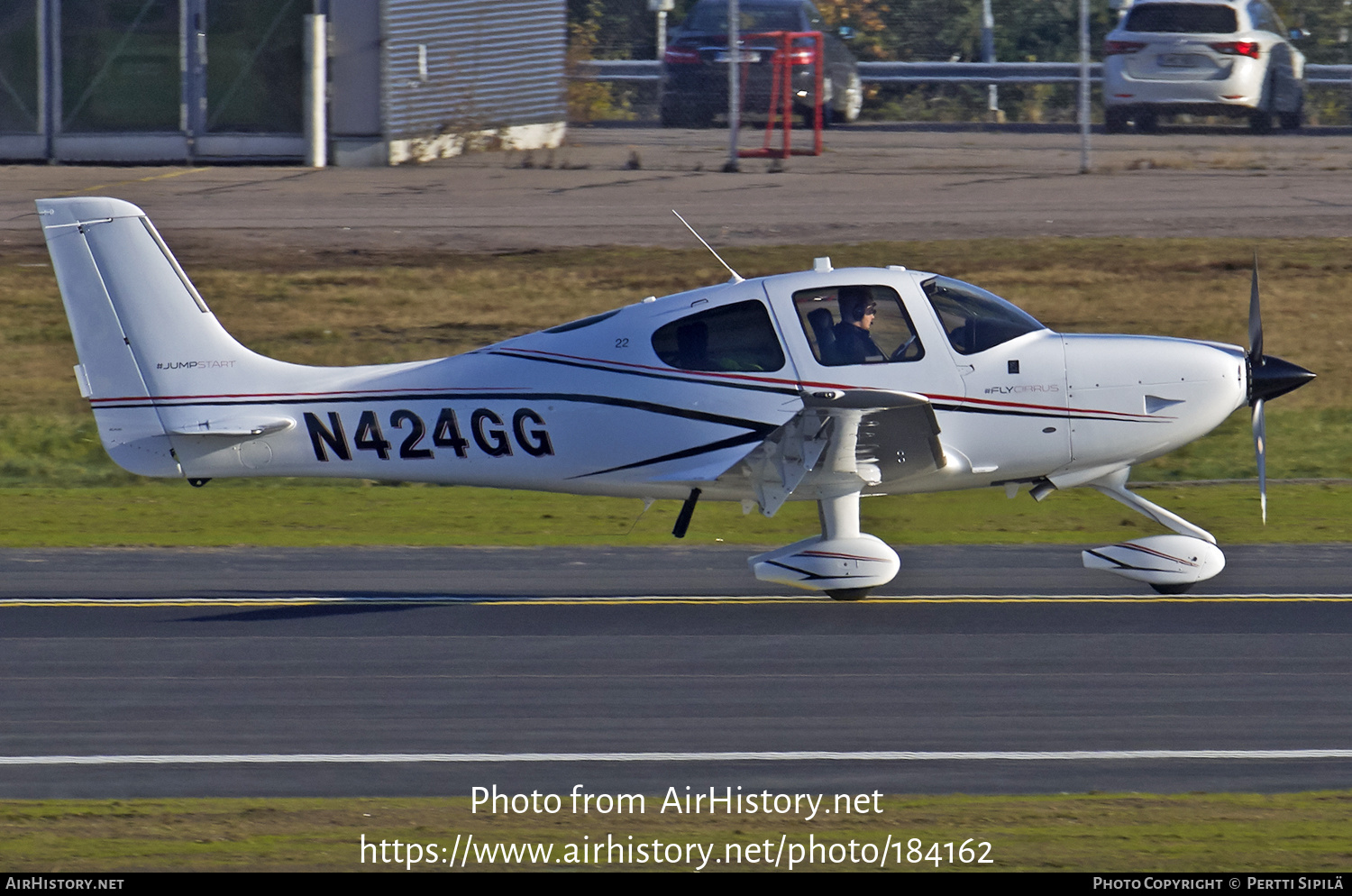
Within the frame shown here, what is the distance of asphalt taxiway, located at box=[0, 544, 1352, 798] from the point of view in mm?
9492

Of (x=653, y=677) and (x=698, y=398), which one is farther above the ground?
(x=698, y=398)

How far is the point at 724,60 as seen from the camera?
28.5 metres

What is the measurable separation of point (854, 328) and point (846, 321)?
7 centimetres

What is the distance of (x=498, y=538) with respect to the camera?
52.5ft

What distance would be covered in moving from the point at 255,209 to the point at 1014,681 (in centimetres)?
1842

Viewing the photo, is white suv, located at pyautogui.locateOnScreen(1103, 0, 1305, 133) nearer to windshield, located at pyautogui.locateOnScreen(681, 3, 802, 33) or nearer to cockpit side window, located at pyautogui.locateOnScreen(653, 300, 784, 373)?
windshield, located at pyautogui.locateOnScreen(681, 3, 802, 33)

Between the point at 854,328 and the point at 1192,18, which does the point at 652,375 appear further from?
the point at 1192,18

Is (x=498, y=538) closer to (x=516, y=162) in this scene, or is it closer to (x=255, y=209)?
(x=255, y=209)

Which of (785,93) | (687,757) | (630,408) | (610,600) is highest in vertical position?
(785,93)

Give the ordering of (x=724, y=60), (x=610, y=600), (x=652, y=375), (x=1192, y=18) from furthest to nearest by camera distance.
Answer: (x=724, y=60)
(x=1192, y=18)
(x=610, y=600)
(x=652, y=375)

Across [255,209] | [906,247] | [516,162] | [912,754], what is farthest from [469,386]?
[516,162]

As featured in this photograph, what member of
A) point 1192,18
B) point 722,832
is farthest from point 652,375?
point 1192,18

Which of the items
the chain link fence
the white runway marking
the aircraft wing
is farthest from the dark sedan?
the white runway marking

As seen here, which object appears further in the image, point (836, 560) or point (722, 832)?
point (836, 560)
